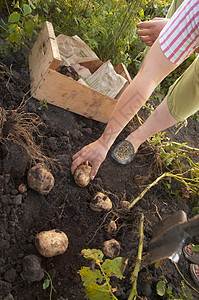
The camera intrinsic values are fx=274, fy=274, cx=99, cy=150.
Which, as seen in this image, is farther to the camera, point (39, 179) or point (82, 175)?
point (82, 175)

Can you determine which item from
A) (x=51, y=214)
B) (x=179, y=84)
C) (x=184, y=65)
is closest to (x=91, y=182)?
(x=51, y=214)

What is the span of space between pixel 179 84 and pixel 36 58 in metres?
1.08

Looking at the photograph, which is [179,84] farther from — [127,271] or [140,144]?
[127,271]

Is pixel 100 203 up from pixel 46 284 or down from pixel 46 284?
up

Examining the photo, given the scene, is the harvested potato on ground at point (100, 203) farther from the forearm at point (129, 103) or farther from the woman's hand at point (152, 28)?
the woman's hand at point (152, 28)

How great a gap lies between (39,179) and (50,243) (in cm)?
34

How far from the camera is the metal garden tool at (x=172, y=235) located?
1.22 meters

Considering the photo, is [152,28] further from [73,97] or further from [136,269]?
[136,269]

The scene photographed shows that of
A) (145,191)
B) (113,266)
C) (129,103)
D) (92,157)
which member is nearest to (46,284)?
(113,266)

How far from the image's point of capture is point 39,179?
1486 mm

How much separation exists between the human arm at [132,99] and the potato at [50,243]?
45cm

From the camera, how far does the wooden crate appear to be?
1871 millimetres

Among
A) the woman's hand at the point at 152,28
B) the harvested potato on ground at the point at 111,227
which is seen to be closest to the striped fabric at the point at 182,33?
the woman's hand at the point at 152,28

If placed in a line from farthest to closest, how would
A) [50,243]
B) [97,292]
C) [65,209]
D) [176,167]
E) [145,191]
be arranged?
[176,167] < [145,191] < [65,209] < [50,243] < [97,292]
